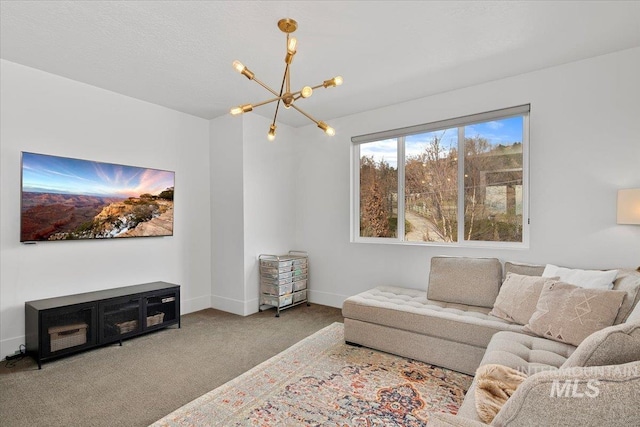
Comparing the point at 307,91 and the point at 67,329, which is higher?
the point at 307,91

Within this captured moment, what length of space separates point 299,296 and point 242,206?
146 centimetres

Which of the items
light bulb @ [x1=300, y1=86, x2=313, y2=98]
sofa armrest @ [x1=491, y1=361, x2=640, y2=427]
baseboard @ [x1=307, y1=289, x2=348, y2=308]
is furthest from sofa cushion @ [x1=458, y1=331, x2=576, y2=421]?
baseboard @ [x1=307, y1=289, x2=348, y2=308]

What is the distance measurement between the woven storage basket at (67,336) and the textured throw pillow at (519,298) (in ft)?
11.6

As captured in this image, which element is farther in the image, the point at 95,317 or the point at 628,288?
the point at 95,317

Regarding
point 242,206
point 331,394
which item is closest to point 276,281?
point 242,206

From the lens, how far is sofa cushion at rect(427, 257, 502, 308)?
9.72 feet

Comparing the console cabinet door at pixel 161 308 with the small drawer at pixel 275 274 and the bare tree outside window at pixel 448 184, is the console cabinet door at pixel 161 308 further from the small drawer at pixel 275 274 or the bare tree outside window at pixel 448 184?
the bare tree outside window at pixel 448 184

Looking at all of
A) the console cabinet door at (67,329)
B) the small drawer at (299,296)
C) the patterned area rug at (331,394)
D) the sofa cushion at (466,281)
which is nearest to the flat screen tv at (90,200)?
the console cabinet door at (67,329)

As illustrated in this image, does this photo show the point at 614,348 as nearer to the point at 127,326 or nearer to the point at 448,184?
the point at 448,184

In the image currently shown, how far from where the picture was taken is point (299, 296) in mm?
4461

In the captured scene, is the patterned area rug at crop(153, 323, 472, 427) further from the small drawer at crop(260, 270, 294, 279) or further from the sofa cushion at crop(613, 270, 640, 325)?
the small drawer at crop(260, 270, 294, 279)

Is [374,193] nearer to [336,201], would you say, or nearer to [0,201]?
[336,201]

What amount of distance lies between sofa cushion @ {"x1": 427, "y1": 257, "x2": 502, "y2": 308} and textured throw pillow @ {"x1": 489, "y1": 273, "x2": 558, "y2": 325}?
0.75 feet

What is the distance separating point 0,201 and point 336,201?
11.3ft
